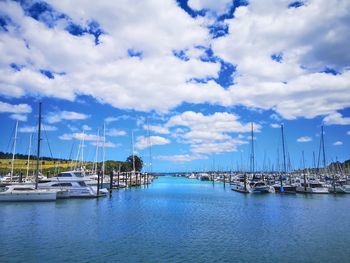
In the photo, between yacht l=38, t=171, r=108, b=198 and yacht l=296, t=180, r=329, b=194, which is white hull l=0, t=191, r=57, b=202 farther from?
yacht l=296, t=180, r=329, b=194

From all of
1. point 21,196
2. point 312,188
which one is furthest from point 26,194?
point 312,188

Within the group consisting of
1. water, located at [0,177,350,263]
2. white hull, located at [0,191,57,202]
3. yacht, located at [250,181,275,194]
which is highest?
yacht, located at [250,181,275,194]

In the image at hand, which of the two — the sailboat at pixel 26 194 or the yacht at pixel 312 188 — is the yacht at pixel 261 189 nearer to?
the yacht at pixel 312 188

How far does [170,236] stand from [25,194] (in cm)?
3115

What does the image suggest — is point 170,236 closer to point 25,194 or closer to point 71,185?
point 25,194

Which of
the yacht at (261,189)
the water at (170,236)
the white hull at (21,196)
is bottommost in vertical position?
the water at (170,236)

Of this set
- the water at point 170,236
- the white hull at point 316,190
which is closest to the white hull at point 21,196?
the water at point 170,236

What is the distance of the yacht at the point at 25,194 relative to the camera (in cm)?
5078

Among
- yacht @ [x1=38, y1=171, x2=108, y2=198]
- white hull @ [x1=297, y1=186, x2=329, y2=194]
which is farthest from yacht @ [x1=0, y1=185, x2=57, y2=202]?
white hull @ [x1=297, y1=186, x2=329, y2=194]

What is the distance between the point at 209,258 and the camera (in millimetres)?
21797

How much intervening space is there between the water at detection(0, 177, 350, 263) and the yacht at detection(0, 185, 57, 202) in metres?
7.33

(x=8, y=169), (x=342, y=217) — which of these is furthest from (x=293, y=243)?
(x=8, y=169)

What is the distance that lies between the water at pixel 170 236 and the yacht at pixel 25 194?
7.33 meters

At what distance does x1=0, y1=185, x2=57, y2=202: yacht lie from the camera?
50781 mm
